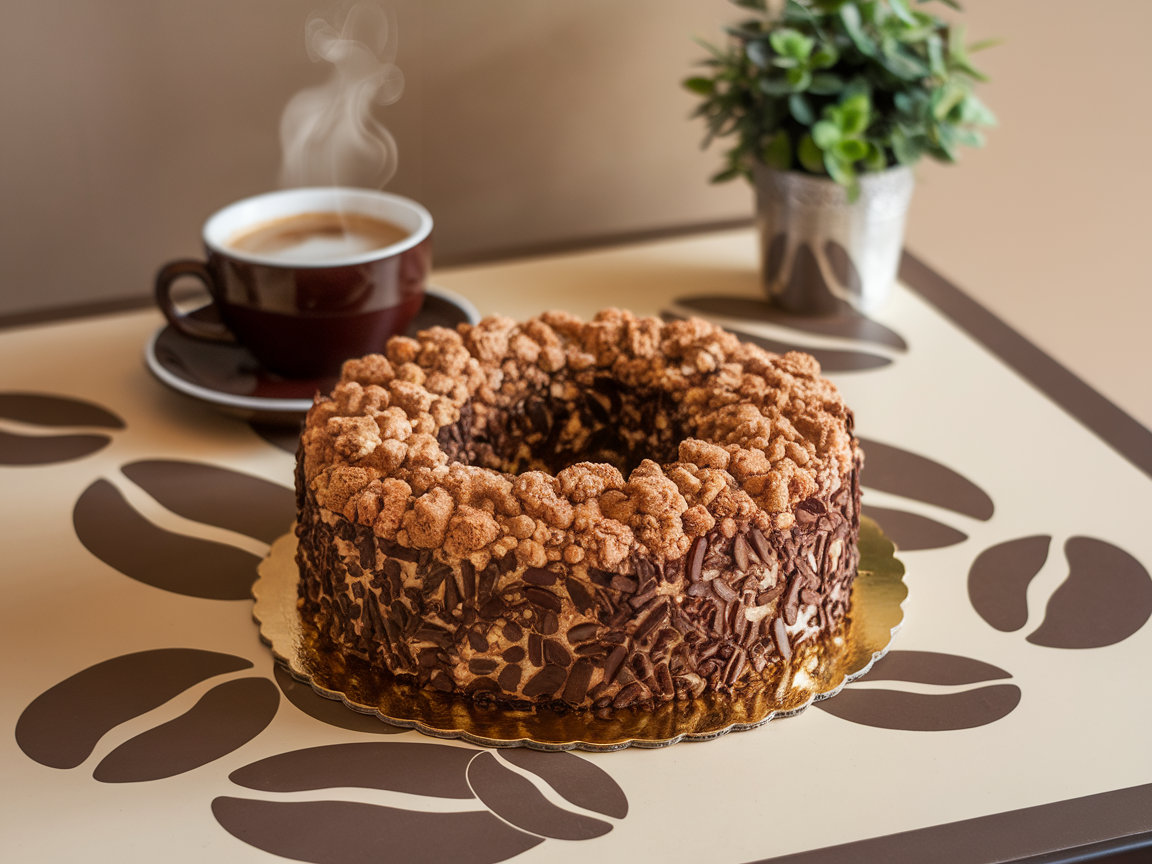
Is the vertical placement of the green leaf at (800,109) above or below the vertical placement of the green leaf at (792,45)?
below

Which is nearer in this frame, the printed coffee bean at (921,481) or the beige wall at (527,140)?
the printed coffee bean at (921,481)

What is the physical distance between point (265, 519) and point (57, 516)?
0.23 m

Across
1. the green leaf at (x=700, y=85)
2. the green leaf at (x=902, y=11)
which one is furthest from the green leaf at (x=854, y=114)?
the green leaf at (x=700, y=85)

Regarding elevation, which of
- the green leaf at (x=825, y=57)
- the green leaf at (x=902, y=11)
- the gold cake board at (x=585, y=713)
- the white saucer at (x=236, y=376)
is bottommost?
the gold cake board at (x=585, y=713)

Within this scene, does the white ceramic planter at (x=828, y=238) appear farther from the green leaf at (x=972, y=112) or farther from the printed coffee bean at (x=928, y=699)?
the printed coffee bean at (x=928, y=699)

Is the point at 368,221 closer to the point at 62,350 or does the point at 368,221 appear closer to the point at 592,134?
the point at 62,350

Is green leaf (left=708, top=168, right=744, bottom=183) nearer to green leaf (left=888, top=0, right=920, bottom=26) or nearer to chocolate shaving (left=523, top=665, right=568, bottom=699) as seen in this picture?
green leaf (left=888, top=0, right=920, bottom=26)

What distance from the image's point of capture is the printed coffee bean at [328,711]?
919 millimetres

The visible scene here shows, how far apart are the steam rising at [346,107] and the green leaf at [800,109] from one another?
0.72m

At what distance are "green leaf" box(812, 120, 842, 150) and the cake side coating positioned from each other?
0.53m

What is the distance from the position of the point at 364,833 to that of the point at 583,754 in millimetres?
181

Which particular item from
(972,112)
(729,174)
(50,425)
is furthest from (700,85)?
(50,425)

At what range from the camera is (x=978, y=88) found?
2.13 meters

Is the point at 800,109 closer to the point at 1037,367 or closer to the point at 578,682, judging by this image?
the point at 1037,367
